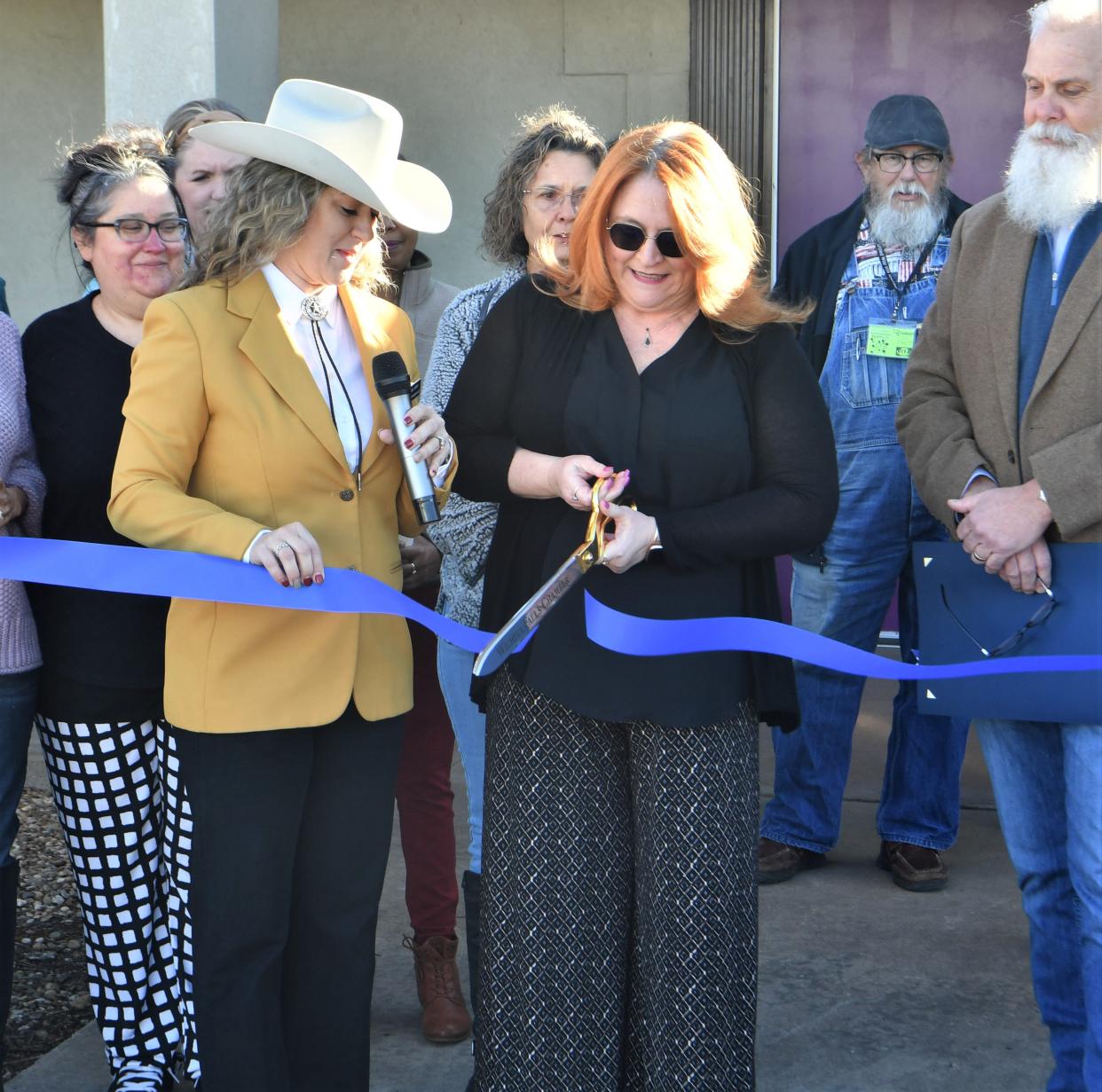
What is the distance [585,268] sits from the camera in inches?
120

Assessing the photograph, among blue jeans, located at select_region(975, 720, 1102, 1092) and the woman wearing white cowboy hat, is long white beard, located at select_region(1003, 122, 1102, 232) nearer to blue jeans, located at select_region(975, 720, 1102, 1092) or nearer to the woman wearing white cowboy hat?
blue jeans, located at select_region(975, 720, 1102, 1092)

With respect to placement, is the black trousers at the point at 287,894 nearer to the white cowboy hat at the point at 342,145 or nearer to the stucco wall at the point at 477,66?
the white cowboy hat at the point at 342,145

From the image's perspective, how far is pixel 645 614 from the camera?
2986 millimetres

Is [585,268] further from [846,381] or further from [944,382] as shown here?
[846,381]

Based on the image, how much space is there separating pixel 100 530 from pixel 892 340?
255 cm

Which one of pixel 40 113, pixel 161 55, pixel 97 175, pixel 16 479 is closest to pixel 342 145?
pixel 97 175

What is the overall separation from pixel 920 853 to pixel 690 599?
2.21 m

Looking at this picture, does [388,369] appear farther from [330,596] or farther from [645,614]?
[645,614]

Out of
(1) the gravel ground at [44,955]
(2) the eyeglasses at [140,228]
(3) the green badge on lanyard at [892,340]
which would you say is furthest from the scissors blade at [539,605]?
(3) the green badge on lanyard at [892,340]

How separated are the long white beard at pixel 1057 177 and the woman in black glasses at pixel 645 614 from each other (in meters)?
0.59

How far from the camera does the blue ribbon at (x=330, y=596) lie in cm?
286

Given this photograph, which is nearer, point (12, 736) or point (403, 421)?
point (403, 421)

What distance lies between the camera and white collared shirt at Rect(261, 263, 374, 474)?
3012mm

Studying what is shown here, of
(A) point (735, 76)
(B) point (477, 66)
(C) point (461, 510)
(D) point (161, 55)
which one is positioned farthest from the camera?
(B) point (477, 66)
